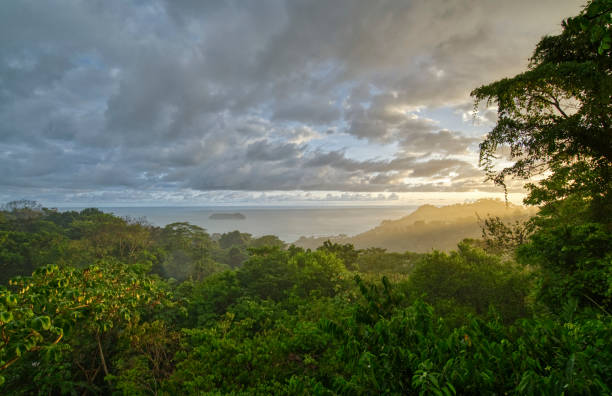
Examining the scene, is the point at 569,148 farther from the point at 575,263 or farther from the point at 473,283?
the point at 473,283

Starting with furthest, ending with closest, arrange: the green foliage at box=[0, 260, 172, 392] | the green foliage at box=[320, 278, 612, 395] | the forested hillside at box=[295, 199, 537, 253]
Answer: the forested hillside at box=[295, 199, 537, 253], the green foliage at box=[0, 260, 172, 392], the green foliage at box=[320, 278, 612, 395]

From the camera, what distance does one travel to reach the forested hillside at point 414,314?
2.25 m

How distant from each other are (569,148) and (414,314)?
883 cm

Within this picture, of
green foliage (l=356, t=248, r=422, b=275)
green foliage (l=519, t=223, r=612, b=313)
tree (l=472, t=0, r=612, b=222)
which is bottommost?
green foliage (l=356, t=248, r=422, b=275)

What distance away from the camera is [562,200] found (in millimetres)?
9906

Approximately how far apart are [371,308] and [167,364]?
Answer: 7.25 meters

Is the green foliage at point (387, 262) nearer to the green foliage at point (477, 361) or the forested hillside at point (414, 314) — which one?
the forested hillside at point (414, 314)

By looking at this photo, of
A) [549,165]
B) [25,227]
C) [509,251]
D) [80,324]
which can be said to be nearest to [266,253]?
[80,324]

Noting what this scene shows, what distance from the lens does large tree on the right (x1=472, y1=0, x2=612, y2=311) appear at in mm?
6914

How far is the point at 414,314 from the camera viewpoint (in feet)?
11.2

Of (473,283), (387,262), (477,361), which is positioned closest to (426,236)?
(387,262)

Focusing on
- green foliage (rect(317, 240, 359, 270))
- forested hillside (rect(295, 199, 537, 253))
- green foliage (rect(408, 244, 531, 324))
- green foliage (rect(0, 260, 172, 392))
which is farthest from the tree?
forested hillside (rect(295, 199, 537, 253))

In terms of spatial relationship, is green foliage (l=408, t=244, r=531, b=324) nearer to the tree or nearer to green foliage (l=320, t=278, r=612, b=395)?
the tree

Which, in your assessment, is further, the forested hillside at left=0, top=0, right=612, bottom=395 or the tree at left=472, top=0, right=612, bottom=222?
the tree at left=472, top=0, right=612, bottom=222
